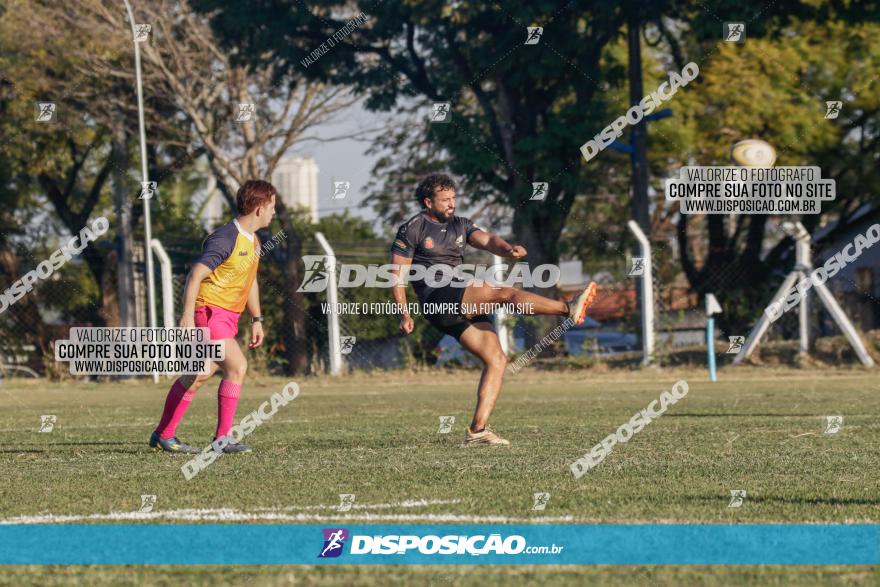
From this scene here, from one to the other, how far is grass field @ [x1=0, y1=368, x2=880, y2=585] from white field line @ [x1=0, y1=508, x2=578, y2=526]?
0.02 metres

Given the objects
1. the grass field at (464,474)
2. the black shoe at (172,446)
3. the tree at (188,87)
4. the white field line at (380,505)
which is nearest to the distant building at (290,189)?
the tree at (188,87)

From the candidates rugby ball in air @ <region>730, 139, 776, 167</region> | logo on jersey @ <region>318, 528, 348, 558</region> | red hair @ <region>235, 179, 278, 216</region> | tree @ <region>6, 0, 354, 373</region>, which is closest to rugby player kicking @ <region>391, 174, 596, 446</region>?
red hair @ <region>235, 179, 278, 216</region>

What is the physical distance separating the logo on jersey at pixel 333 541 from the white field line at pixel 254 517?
0.69 metres

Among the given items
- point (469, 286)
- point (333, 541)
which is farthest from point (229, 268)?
point (333, 541)

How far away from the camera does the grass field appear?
15.7ft

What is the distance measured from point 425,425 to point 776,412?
11.0 ft

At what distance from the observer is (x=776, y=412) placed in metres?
12.3

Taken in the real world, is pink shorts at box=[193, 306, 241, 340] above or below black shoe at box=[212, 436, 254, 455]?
above

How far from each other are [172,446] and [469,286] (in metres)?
2.47

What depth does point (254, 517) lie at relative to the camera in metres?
6.03

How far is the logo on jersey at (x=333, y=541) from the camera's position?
496cm

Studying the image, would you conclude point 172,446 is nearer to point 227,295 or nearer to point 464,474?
point 227,295

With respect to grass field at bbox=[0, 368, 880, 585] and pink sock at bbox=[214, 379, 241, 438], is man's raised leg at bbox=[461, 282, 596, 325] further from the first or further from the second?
pink sock at bbox=[214, 379, 241, 438]

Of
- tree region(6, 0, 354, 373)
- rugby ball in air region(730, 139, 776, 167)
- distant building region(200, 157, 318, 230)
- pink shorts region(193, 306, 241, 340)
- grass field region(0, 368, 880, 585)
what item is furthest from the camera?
distant building region(200, 157, 318, 230)
